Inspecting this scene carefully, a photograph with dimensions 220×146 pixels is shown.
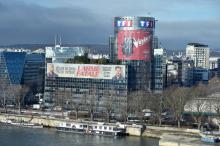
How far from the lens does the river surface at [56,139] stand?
127ft

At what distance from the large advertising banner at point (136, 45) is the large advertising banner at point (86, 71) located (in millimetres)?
2359

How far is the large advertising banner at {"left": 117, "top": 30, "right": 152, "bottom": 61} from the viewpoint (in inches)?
2122

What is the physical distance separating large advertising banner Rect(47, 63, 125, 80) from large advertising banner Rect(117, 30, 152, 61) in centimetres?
236

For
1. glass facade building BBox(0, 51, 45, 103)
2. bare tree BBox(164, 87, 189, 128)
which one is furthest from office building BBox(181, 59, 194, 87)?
bare tree BBox(164, 87, 189, 128)

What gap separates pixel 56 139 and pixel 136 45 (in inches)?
633

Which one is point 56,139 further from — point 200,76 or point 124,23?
point 200,76

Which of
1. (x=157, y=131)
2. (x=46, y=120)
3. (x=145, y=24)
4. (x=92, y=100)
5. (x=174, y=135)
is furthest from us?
(x=145, y=24)

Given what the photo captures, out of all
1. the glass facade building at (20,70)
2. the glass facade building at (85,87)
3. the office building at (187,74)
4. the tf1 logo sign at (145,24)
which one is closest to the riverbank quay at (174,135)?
the glass facade building at (85,87)

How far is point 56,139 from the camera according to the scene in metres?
40.7

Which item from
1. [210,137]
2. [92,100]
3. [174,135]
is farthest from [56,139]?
[92,100]

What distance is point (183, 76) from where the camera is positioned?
76.2m

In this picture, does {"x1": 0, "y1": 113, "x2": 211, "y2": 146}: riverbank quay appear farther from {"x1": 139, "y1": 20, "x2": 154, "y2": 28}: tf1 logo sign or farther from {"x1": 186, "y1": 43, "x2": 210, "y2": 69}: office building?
{"x1": 186, "y1": 43, "x2": 210, "y2": 69}: office building

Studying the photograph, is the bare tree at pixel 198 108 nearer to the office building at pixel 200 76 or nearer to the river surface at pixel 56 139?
the river surface at pixel 56 139

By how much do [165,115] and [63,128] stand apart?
8624mm
